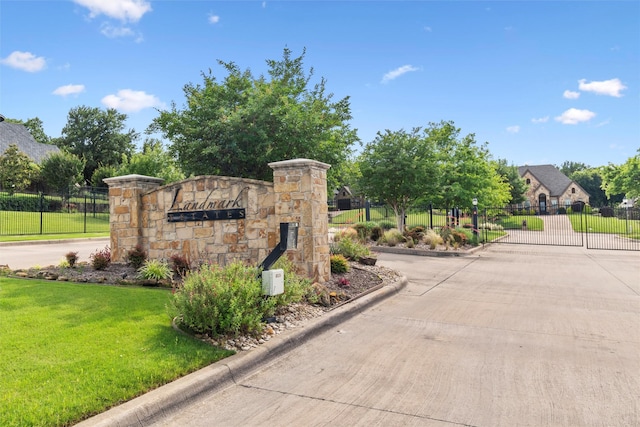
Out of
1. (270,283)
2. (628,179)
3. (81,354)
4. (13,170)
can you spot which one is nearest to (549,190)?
(628,179)

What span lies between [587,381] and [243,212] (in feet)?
21.7

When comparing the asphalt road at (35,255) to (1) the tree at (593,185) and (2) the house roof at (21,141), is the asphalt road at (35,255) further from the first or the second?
(1) the tree at (593,185)

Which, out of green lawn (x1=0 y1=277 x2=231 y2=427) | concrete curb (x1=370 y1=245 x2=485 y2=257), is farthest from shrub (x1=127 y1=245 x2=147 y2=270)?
concrete curb (x1=370 y1=245 x2=485 y2=257)

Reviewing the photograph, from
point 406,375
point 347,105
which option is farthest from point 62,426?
point 347,105

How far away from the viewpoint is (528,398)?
3.75 m

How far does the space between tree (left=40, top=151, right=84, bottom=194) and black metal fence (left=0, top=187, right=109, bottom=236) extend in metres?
2.37

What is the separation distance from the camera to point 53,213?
1232 inches

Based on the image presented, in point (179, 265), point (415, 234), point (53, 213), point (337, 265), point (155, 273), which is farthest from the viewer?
point (53, 213)

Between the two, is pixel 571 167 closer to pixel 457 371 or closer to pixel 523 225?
pixel 523 225

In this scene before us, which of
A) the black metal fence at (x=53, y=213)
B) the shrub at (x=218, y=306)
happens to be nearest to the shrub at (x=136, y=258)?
the shrub at (x=218, y=306)

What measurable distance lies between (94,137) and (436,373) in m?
56.9

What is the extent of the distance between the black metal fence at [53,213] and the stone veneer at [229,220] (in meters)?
15.9

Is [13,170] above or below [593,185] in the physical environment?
below

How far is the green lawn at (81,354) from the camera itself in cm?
325
